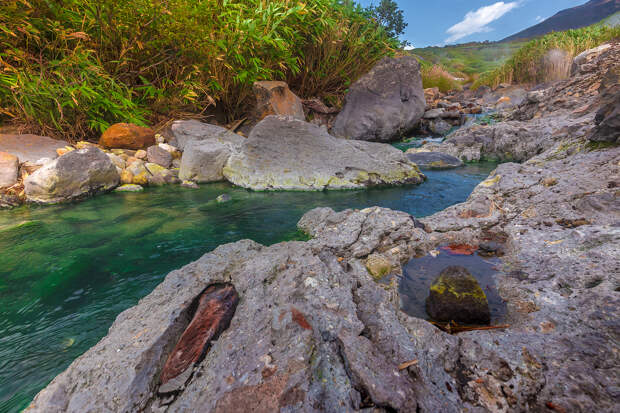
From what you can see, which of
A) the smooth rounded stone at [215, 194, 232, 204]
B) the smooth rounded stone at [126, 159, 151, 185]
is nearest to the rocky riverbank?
the smooth rounded stone at [215, 194, 232, 204]

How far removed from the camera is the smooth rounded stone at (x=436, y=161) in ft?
15.0

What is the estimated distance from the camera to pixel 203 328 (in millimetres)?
937

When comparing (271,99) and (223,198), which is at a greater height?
(271,99)

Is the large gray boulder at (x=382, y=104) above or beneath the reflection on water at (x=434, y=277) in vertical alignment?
above

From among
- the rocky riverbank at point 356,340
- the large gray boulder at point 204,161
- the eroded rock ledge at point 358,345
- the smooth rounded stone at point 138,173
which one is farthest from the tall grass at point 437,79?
the eroded rock ledge at point 358,345

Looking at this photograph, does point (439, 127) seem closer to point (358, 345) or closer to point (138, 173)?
point (138, 173)

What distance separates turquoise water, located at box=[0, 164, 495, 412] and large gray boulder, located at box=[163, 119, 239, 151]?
1.26 meters

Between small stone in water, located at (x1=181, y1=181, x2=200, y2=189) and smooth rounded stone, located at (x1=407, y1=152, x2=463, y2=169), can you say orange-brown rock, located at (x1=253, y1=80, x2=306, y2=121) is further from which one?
smooth rounded stone, located at (x1=407, y1=152, x2=463, y2=169)

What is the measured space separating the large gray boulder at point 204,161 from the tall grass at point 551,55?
42.8 ft

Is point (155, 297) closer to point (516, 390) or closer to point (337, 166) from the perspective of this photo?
point (516, 390)

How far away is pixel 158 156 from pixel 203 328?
4.33m

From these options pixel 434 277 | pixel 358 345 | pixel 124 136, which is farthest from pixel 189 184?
pixel 358 345

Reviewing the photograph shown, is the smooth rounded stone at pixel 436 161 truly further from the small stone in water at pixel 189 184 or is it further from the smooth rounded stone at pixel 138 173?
the smooth rounded stone at pixel 138 173

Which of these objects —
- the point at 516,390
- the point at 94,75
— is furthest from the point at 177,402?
the point at 94,75
